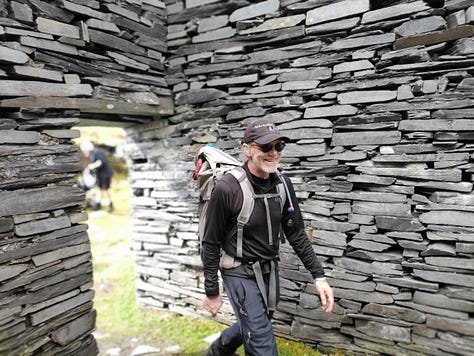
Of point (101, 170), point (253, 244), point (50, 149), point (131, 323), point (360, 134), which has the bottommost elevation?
point (131, 323)

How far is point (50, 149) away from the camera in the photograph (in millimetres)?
3346

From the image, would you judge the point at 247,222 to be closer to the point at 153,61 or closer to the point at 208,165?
the point at 208,165

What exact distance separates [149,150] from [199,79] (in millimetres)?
A: 1330

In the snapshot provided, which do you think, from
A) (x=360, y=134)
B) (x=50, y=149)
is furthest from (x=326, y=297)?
(x=50, y=149)

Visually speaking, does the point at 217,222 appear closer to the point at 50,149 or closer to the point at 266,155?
the point at 266,155

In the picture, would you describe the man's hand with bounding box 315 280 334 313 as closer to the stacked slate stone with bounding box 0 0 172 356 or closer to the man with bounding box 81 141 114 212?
the stacked slate stone with bounding box 0 0 172 356

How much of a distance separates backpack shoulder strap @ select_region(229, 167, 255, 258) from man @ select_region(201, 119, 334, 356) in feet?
0.11

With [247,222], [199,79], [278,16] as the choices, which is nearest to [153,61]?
[199,79]

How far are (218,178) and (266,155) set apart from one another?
0.44 meters

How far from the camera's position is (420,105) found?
3248 mm

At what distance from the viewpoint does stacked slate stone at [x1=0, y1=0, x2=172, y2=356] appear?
3.06 metres

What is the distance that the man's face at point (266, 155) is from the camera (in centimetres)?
264

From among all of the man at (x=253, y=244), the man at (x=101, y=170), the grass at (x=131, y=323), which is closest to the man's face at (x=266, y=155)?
the man at (x=253, y=244)

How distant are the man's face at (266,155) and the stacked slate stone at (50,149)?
6.58ft
